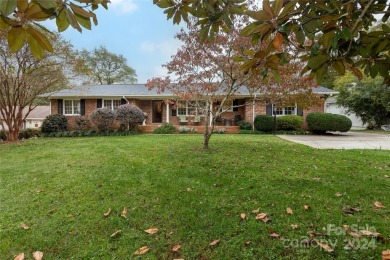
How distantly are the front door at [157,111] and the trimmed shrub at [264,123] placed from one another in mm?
7884

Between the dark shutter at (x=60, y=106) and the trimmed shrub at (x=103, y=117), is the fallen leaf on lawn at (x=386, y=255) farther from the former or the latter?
the dark shutter at (x=60, y=106)

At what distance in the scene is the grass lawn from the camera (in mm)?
2537

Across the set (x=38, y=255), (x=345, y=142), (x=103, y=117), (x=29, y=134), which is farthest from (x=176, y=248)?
(x=29, y=134)

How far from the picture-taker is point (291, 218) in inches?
117

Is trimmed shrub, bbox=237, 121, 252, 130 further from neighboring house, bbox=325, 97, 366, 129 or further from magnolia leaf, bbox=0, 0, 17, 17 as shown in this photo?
magnolia leaf, bbox=0, 0, 17, 17

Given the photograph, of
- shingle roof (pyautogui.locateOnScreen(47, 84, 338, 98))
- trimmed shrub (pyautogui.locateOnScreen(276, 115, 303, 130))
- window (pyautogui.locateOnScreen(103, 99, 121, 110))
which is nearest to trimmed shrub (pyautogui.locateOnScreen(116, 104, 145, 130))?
shingle roof (pyautogui.locateOnScreen(47, 84, 338, 98))

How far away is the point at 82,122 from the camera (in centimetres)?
1570

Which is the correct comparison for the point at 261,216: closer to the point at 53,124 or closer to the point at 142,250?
the point at 142,250

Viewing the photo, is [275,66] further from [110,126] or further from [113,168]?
[110,126]

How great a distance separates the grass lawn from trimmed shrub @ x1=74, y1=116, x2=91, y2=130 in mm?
10385

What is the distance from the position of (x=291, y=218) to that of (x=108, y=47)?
37.6 m

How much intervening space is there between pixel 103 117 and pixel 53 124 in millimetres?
3838

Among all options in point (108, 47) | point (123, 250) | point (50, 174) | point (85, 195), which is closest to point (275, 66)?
point (123, 250)

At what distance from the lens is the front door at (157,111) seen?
19.1 meters
